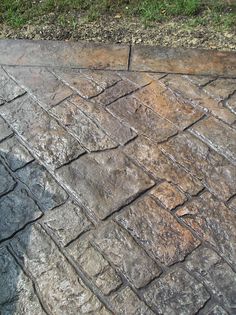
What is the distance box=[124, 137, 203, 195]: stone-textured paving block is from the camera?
3.24m

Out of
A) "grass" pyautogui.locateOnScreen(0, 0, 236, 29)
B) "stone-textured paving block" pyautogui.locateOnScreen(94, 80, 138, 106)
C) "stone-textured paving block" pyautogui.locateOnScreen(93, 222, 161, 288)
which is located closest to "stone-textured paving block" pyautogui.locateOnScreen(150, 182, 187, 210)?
"stone-textured paving block" pyautogui.locateOnScreen(93, 222, 161, 288)

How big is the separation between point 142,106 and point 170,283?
1.72 m

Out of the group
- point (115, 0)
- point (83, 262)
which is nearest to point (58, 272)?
point (83, 262)

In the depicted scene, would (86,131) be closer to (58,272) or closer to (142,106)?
(142,106)

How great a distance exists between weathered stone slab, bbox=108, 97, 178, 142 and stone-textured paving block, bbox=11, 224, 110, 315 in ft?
4.17

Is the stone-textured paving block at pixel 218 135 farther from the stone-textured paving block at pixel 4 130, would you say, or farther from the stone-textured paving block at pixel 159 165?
the stone-textured paving block at pixel 4 130

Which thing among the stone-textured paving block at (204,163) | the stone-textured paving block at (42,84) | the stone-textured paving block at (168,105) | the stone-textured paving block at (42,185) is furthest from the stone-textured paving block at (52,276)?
the stone-textured paving block at (168,105)

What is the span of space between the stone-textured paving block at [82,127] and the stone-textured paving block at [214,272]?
1.20m

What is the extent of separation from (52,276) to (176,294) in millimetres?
806

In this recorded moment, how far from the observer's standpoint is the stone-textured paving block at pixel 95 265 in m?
2.69

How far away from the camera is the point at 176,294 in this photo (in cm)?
264

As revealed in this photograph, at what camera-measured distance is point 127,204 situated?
123 inches

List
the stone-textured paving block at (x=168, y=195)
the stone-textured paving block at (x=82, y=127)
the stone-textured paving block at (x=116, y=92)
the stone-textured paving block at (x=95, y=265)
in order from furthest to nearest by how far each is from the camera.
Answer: the stone-textured paving block at (x=116, y=92) → the stone-textured paving block at (x=82, y=127) → the stone-textured paving block at (x=168, y=195) → the stone-textured paving block at (x=95, y=265)

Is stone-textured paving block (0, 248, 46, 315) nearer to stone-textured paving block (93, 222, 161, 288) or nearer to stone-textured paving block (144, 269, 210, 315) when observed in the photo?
stone-textured paving block (93, 222, 161, 288)
